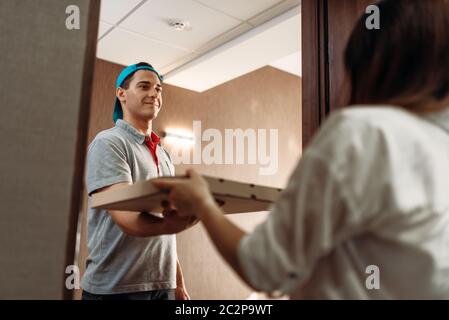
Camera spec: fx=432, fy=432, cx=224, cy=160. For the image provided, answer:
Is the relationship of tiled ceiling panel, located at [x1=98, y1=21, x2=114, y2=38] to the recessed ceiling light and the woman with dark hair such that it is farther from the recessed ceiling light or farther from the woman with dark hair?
the woman with dark hair

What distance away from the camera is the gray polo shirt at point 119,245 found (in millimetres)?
1270

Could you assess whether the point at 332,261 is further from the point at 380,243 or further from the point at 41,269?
the point at 41,269

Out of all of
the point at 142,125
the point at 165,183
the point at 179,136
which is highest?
the point at 179,136

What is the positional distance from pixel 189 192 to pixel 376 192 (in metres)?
0.30

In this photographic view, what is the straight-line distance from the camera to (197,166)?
3.87 metres

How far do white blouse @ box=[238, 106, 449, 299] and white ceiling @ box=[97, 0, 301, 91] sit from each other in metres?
2.30

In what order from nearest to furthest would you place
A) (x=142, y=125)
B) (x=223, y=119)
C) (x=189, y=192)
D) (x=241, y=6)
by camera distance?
(x=189, y=192)
(x=142, y=125)
(x=241, y=6)
(x=223, y=119)

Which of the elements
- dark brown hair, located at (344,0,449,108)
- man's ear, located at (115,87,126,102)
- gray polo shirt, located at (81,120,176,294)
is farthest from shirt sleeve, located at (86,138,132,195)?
dark brown hair, located at (344,0,449,108)

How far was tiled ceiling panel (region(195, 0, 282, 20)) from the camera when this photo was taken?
264cm

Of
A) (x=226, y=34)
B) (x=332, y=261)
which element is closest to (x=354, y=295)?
(x=332, y=261)

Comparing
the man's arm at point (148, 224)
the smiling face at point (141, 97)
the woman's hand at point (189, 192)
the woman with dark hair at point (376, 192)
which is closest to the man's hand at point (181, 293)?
the man's arm at point (148, 224)

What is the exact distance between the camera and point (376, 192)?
0.51 meters

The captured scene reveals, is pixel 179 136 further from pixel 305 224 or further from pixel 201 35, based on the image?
pixel 305 224

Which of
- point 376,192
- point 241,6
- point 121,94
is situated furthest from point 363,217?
point 241,6
